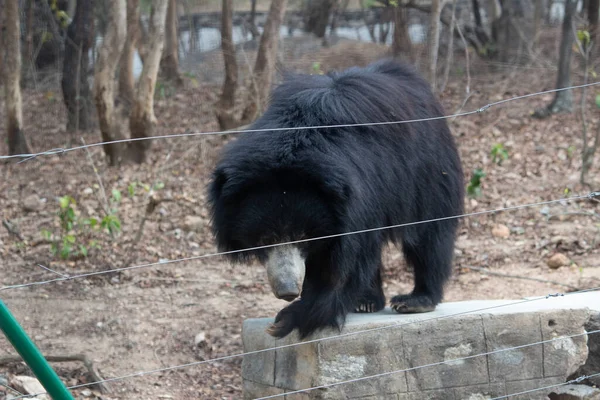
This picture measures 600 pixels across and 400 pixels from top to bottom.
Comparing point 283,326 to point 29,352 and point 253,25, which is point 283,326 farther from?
point 253,25

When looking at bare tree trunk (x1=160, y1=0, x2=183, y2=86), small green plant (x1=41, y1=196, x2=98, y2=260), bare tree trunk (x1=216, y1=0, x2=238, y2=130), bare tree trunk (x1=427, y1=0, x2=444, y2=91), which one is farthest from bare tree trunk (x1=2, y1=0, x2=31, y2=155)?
bare tree trunk (x1=427, y1=0, x2=444, y2=91)

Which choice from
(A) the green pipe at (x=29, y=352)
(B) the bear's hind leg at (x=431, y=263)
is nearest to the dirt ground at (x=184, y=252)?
(B) the bear's hind leg at (x=431, y=263)

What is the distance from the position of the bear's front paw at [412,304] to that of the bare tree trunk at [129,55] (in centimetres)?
437

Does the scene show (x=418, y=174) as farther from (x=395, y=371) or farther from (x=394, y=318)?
(x=395, y=371)

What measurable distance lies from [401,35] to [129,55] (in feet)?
9.79

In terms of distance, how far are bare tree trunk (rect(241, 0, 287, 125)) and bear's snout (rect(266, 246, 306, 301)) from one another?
4.01 m

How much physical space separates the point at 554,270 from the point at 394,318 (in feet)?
7.27

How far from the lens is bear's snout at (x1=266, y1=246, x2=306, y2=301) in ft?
8.91

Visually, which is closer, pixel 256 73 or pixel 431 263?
pixel 431 263

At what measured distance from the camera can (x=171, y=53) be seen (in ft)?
30.3

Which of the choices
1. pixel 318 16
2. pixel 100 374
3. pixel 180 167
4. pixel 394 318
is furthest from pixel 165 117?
pixel 394 318

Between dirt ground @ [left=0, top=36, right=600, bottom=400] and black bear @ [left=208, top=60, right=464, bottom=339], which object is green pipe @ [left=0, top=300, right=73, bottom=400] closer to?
black bear @ [left=208, top=60, right=464, bottom=339]

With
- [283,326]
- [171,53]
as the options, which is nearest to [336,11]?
[171,53]

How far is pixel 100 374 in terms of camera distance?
142 inches
